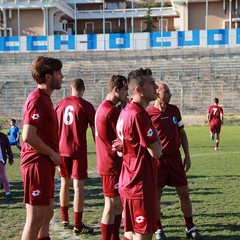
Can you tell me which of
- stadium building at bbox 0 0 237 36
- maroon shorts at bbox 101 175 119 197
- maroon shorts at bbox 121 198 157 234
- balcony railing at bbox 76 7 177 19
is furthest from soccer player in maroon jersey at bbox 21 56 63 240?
balcony railing at bbox 76 7 177 19

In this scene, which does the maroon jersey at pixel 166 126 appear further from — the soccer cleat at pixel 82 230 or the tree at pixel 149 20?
the tree at pixel 149 20

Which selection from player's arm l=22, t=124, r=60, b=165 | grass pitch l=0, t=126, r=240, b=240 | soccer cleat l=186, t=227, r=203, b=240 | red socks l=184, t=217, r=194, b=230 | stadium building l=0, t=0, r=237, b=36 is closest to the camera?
player's arm l=22, t=124, r=60, b=165

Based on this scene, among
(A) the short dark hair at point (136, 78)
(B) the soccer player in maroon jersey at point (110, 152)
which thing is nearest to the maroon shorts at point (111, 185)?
(B) the soccer player in maroon jersey at point (110, 152)

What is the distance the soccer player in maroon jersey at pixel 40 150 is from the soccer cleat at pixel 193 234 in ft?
7.62

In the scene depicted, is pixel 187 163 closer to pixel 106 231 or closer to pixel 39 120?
pixel 106 231

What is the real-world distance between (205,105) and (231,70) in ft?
18.1

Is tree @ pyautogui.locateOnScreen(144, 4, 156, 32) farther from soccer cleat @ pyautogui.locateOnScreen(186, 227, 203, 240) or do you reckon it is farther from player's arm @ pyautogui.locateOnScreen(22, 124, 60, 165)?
player's arm @ pyautogui.locateOnScreen(22, 124, 60, 165)

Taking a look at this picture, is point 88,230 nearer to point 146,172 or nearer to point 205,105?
point 146,172

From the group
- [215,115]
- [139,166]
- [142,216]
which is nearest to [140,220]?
[142,216]

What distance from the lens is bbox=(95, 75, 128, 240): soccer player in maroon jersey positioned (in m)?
5.97

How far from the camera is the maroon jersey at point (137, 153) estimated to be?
459 centimetres

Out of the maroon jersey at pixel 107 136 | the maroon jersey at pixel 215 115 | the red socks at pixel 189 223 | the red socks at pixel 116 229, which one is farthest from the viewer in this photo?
the maroon jersey at pixel 215 115

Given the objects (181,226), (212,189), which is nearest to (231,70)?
(212,189)

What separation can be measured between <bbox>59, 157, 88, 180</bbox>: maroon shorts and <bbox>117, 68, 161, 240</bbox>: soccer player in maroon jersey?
89.5 inches
